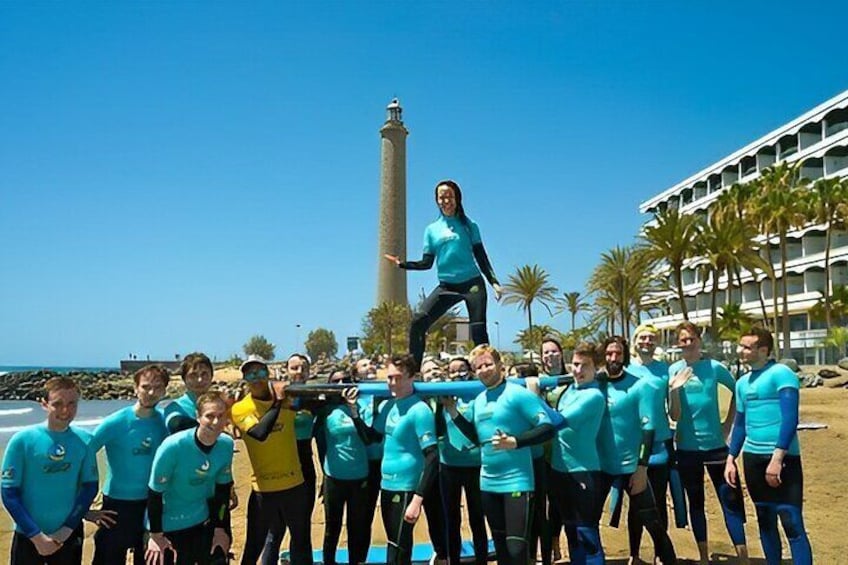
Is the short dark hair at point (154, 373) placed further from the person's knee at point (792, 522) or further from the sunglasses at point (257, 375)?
the person's knee at point (792, 522)

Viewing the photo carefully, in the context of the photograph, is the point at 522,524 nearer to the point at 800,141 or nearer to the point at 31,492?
the point at 31,492

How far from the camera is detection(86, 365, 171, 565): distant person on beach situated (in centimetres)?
602

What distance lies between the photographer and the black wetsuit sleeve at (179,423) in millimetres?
6309

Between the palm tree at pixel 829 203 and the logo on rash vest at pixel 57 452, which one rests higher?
the palm tree at pixel 829 203

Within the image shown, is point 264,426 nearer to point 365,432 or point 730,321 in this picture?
point 365,432

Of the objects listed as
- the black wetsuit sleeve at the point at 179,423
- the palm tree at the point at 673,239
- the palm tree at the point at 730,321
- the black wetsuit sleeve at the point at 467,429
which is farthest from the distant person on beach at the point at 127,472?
Answer: the palm tree at the point at 730,321

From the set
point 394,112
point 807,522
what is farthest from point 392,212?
point 807,522

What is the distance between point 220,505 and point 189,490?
0.41 meters

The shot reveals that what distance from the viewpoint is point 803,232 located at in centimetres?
5372

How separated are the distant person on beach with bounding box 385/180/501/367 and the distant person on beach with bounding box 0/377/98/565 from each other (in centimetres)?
377

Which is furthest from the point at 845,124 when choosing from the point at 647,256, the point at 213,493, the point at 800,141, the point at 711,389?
the point at 213,493

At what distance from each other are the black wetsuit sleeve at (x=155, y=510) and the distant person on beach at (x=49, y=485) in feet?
1.67

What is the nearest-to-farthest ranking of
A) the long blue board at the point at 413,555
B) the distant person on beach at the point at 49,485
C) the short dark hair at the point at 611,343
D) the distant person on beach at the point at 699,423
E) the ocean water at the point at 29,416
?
1. the distant person on beach at the point at 49,485
2. the short dark hair at the point at 611,343
3. the distant person on beach at the point at 699,423
4. the long blue board at the point at 413,555
5. the ocean water at the point at 29,416

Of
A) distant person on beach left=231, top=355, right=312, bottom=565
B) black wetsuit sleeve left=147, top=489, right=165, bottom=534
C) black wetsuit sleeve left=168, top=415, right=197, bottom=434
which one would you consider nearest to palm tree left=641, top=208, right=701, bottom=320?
distant person on beach left=231, top=355, right=312, bottom=565
